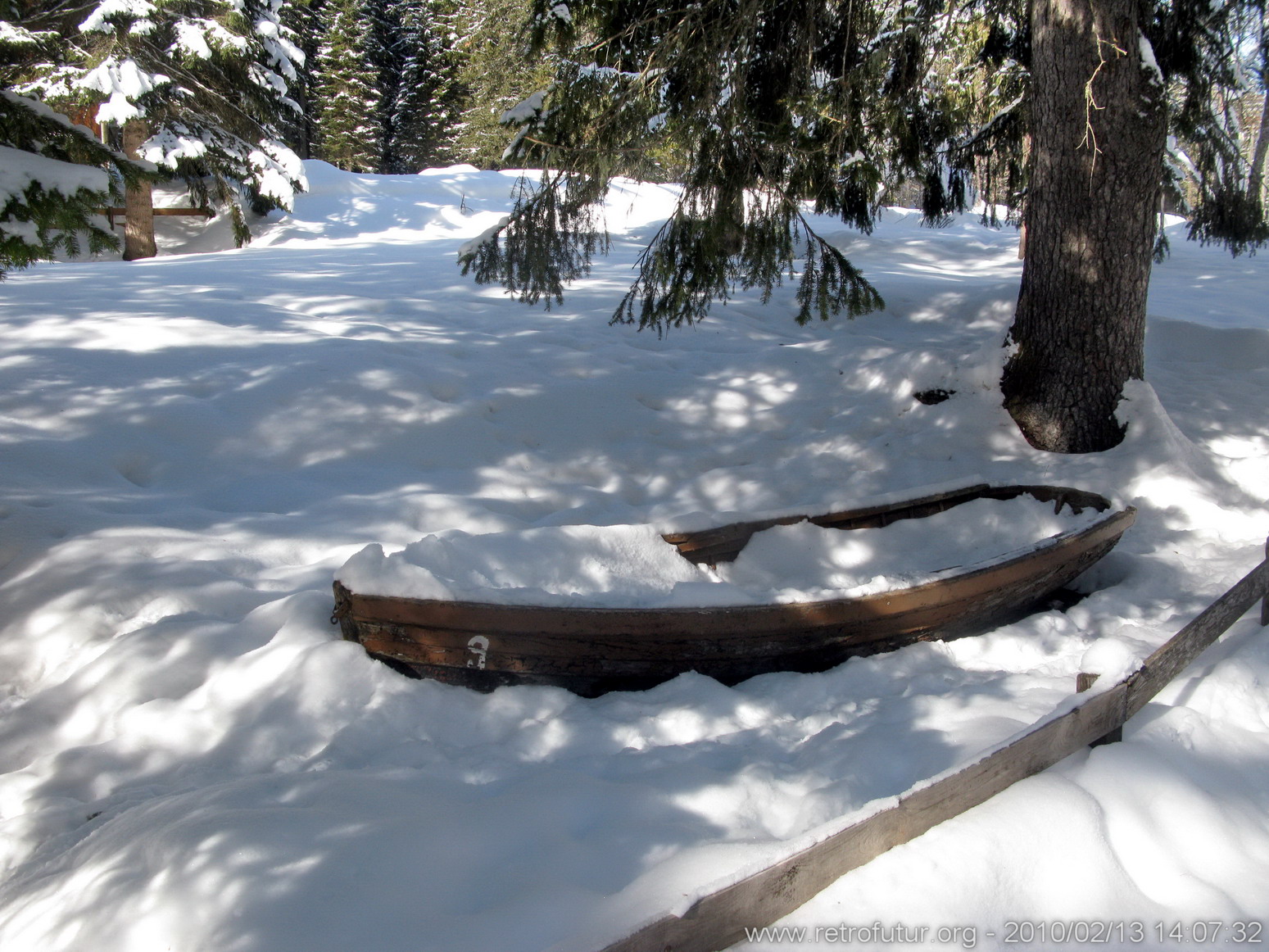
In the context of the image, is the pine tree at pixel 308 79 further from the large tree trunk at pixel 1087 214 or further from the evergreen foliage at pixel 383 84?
the large tree trunk at pixel 1087 214

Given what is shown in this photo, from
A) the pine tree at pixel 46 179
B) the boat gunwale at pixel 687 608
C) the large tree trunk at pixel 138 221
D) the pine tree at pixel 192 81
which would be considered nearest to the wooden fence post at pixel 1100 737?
the boat gunwale at pixel 687 608

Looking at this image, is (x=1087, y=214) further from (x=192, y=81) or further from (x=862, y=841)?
(x=192, y=81)

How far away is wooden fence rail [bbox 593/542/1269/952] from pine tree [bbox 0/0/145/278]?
12.9 feet

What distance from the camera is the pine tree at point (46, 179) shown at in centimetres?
370

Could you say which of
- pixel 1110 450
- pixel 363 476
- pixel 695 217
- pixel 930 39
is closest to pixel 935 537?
pixel 1110 450

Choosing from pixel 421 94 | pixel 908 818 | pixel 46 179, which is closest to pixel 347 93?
pixel 421 94

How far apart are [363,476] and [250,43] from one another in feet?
43.3

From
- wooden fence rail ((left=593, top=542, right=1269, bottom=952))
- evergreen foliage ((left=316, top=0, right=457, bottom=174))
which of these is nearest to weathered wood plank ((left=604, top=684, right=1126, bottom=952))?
wooden fence rail ((left=593, top=542, right=1269, bottom=952))

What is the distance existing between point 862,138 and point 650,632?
16.5 feet

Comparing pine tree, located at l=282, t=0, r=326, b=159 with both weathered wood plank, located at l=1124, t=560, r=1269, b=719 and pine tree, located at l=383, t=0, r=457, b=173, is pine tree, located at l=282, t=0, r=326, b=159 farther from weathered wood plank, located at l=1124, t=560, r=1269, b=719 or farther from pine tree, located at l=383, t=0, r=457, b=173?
weathered wood plank, located at l=1124, t=560, r=1269, b=719

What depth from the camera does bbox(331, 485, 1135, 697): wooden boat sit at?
3275 mm

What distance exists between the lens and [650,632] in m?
3.40

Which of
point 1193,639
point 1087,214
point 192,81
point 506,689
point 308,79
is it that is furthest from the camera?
point 308,79

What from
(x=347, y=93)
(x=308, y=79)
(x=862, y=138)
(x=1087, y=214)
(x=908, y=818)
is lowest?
(x=908, y=818)
